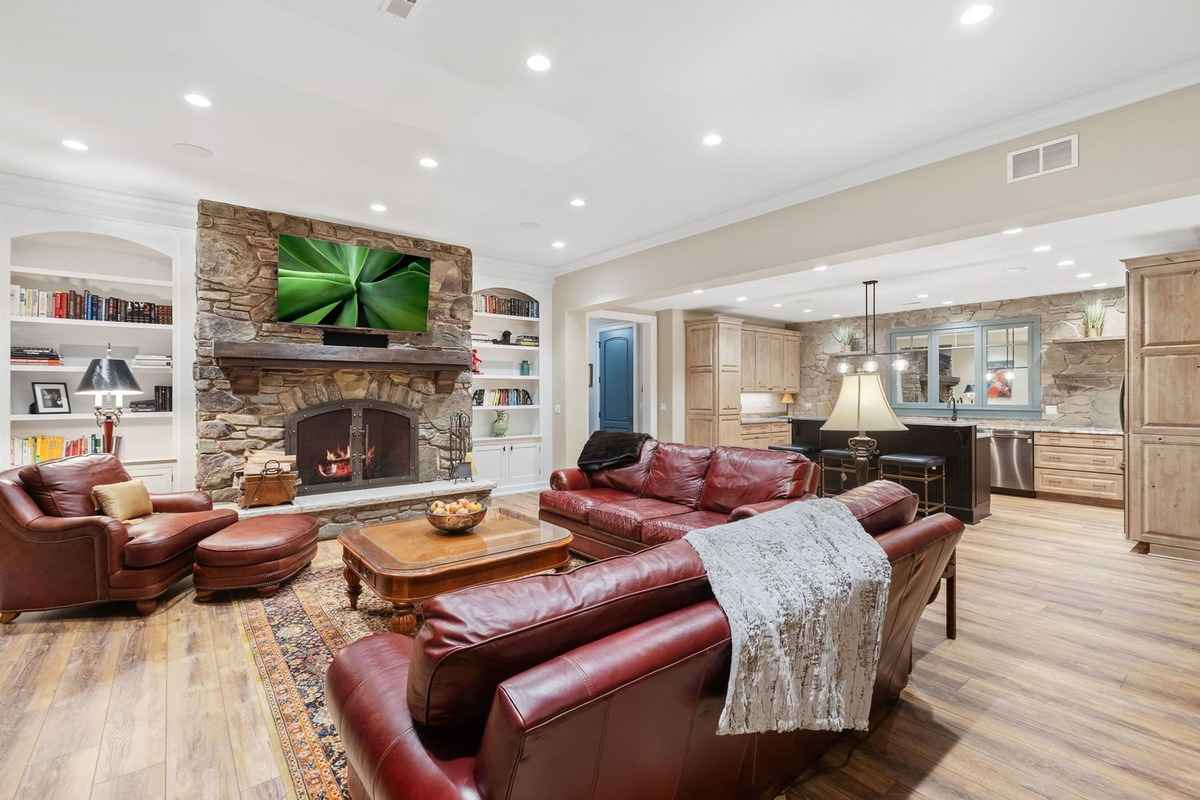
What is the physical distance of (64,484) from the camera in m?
3.11

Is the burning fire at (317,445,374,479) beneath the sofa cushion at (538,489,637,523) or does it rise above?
above

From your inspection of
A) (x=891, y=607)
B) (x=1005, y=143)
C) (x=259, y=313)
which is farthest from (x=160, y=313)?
(x=1005, y=143)

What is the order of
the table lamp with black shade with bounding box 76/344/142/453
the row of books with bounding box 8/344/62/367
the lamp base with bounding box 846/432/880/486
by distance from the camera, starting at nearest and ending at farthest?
1. the lamp base with bounding box 846/432/880/486
2. the table lamp with black shade with bounding box 76/344/142/453
3. the row of books with bounding box 8/344/62/367

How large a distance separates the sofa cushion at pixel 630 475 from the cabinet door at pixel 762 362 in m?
4.74

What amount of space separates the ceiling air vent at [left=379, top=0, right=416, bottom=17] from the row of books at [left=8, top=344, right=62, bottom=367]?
3964 millimetres

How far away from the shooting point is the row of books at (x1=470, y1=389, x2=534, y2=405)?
21.2 feet

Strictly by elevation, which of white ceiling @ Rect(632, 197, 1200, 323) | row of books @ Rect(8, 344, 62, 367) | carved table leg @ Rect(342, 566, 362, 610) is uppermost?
white ceiling @ Rect(632, 197, 1200, 323)

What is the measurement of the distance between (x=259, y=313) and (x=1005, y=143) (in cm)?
550

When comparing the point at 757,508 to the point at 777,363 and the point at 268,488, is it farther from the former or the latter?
the point at 777,363

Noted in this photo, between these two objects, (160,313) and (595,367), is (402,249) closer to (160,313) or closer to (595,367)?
(160,313)

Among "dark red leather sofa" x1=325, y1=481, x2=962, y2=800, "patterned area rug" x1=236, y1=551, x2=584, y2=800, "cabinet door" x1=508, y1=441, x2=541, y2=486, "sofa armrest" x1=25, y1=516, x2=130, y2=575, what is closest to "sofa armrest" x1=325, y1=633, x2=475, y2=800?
"dark red leather sofa" x1=325, y1=481, x2=962, y2=800

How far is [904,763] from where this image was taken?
1.87m

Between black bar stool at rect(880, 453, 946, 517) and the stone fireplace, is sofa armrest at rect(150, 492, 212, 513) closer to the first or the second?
the stone fireplace

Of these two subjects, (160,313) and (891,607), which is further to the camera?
(160,313)
